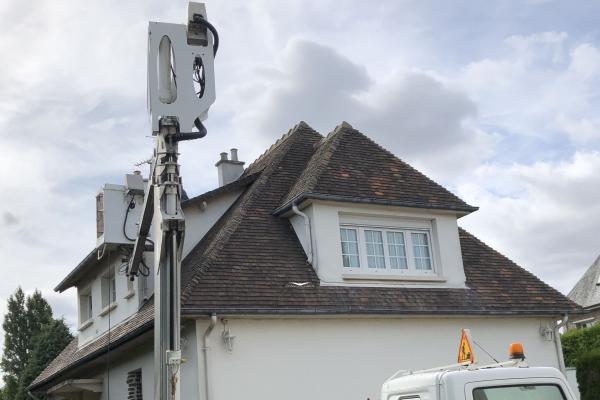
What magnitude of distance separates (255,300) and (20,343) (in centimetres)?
4433

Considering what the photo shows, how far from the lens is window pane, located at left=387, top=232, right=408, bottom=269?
1485cm

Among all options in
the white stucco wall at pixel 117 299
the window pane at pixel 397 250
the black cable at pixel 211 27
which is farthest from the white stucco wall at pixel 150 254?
the black cable at pixel 211 27

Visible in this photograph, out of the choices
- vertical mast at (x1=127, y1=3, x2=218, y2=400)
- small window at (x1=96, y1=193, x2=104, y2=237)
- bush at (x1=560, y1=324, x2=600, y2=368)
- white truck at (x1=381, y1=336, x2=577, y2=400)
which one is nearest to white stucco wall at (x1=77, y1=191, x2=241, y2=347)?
small window at (x1=96, y1=193, x2=104, y2=237)

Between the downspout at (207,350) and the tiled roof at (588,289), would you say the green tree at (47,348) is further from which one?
the tiled roof at (588,289)

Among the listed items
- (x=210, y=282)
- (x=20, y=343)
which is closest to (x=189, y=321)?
(x=210, y=282)

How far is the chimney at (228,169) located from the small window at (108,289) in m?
3.62

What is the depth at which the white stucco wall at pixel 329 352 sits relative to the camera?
12.3 metres

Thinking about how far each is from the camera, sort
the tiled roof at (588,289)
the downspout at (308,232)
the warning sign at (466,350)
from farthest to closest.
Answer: the tiled roof at (588,289), the downspout at (308,232), the warning sign at (466,350)

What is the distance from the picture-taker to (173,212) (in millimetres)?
7168

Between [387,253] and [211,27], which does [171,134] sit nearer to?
[211,27]

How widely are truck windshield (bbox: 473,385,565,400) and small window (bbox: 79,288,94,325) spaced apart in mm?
15106

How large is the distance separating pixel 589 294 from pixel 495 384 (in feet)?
145

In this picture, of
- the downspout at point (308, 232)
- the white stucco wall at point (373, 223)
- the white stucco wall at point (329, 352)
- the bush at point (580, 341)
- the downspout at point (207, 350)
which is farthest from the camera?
the bush at point (580, 341)

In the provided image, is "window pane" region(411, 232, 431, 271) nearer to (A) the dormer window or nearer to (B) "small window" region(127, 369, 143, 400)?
(B) "small window" region(127, 369, 143, 400)
